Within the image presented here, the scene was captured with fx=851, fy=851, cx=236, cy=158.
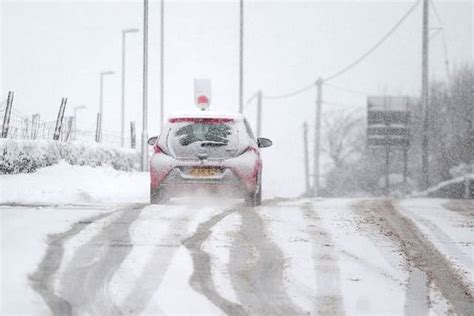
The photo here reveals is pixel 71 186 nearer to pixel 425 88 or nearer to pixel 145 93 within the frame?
pixel 145 93

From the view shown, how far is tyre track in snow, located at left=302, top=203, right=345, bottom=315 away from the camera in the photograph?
22.6 ft

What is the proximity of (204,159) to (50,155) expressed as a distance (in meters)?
6.07

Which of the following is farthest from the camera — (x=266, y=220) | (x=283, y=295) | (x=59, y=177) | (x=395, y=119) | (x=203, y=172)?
(x=395, y=119)

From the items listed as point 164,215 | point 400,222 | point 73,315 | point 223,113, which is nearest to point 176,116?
point 223,113

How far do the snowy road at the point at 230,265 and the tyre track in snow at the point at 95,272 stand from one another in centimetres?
1

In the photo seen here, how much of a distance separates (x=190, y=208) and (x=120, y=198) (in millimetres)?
4159

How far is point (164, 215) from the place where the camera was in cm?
1130

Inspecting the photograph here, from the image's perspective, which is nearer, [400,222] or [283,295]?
[283,295]

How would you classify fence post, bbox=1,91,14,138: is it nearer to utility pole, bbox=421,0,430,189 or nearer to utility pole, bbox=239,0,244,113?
utility pole, bbox=239,0,244,113

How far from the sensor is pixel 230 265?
26.3 feet

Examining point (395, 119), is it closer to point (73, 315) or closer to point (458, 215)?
point (458, 215)

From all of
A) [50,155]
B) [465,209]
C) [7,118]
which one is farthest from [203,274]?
[7,118]

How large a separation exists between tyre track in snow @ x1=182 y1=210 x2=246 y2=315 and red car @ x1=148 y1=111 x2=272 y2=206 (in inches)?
125

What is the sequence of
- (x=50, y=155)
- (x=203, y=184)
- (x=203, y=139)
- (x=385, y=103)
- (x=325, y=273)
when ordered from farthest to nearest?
(x=385, y=103) → (x=50, y=155) → (x=203, y=139) → (x=203, y=184) → (x=325, y=273)
